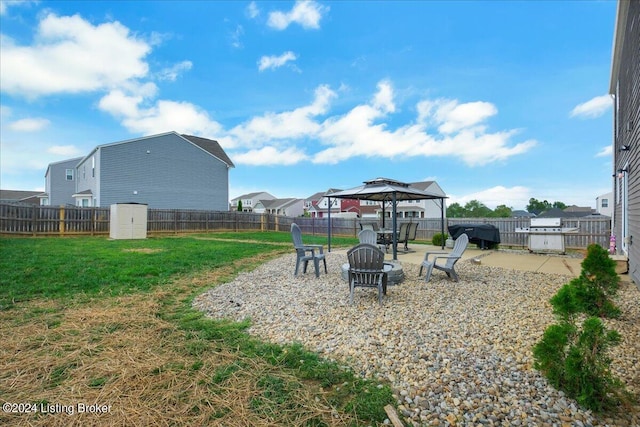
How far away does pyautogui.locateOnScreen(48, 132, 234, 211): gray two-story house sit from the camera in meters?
21.0

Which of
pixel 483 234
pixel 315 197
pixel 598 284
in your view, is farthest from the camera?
pixel 315 197

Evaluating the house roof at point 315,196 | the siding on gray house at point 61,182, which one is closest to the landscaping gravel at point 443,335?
the siding on gray house at point 61,182

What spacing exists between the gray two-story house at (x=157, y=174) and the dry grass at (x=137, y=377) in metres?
20.3

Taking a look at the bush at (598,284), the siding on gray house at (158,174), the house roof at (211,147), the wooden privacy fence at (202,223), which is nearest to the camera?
the bush at (598,284)

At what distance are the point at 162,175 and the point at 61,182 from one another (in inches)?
625

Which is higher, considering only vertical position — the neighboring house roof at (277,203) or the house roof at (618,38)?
the house roof at (618,38)

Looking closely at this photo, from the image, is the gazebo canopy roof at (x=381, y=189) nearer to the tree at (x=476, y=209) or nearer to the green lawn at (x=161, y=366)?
the green lawn at (x=161, y=366)

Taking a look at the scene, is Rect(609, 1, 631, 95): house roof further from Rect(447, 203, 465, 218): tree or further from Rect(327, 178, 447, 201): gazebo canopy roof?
Rect(447, 203, 465, 218): tree

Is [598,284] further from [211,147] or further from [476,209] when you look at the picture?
[476,209]

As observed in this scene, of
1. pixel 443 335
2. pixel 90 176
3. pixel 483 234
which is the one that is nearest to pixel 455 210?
pixel 483 234

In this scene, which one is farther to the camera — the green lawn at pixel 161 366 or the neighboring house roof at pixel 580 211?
the neighboring house roof at pixel 580 211

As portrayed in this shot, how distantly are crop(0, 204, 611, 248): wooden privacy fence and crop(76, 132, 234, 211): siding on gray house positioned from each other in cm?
420

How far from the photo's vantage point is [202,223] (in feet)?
70.0

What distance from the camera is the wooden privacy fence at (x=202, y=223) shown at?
42.0ft
